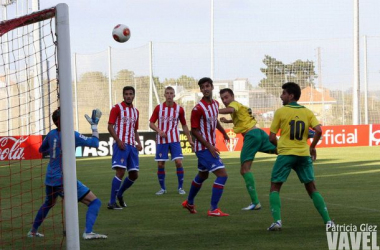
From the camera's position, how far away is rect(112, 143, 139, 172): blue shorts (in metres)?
12.6

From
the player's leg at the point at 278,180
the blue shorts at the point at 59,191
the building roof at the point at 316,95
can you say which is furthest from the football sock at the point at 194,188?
the building roof at the point at 316,95

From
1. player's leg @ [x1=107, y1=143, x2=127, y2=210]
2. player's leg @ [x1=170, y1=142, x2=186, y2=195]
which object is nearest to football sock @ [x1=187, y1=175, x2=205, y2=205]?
player's leg @ [x1=107, y1=143, x2=127, y2=210]

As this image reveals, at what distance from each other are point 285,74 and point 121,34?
27.3 m

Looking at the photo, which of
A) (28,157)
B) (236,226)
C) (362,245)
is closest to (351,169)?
(236,226)

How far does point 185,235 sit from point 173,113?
6471 millimetres

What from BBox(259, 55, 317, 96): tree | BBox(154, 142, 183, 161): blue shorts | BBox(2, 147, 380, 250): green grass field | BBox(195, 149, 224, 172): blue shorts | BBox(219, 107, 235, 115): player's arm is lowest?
BBox(2, 147, 380, 250): green grass field

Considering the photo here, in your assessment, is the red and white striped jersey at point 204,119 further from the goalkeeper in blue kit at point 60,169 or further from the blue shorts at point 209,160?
the goalkeeper in blue kit at point 60,169

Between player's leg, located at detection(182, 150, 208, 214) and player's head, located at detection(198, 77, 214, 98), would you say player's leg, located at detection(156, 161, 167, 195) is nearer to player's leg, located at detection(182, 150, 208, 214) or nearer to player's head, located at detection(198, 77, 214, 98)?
player's leg, located at detection(182, 150, 208, 214)

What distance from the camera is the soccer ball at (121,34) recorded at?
12.1 m

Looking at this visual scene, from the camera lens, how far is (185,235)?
928cm

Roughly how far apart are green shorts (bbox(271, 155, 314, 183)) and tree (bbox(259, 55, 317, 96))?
28757 mm

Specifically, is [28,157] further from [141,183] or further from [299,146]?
[299,146]

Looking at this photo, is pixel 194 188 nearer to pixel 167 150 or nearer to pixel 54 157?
pixel 54 157

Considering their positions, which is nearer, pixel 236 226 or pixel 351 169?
pixel 236 226
